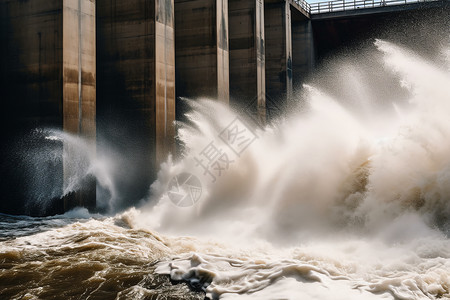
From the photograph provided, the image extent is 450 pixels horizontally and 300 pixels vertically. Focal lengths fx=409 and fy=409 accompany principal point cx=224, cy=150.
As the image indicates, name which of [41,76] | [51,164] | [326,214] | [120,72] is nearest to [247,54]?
[120,72]

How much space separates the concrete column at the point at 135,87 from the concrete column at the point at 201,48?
8.97ft

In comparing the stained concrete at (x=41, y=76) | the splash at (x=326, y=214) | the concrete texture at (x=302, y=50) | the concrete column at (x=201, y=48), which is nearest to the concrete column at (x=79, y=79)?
the stained concrete at (x=41, y=76)

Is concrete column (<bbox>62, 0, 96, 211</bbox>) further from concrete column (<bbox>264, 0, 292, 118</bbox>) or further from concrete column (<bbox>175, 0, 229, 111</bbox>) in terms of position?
concrete column (<bbox>264, 0, 292, 118</bbox>)

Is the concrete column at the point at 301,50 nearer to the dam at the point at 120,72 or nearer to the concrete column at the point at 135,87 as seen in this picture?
the dam at the point at 120,72

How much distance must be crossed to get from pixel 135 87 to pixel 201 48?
4.67 metres

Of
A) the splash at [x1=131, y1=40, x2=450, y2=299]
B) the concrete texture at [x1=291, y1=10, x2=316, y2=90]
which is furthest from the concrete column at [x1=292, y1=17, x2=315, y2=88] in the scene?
the splash at [x1=131, y1=40, x2=450, y2=299]

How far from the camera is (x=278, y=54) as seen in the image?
1063 inches

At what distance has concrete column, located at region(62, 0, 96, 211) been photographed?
12969 mm

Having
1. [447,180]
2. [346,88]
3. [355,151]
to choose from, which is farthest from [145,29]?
[346,88]

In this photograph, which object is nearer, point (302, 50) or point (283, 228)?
point (283, 228)

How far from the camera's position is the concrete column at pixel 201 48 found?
63.4ft

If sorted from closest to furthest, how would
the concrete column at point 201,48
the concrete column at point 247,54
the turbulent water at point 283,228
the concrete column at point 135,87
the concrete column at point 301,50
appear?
1. the turbulent water at point 283,228
2. the concrete column at point 135,87
3. the concrete column at point 201,48
4. the concrete column at point 247,54
5. the concrete column at point 301,50

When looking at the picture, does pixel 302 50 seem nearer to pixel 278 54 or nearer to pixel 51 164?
pixel 278 54

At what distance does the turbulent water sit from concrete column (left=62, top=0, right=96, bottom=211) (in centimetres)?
80
